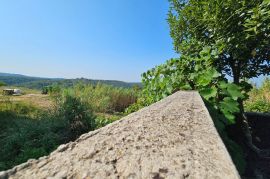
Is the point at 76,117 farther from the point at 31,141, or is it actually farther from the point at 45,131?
the point at 31,141

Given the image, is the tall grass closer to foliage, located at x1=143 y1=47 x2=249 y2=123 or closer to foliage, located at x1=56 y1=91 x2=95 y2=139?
foliage, located at x1=56 y1=91 x2=95 y2=139

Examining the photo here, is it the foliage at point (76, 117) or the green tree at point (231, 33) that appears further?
the foliage at point (76, 117)

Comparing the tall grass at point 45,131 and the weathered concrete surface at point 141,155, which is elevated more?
the weathered concrete surface at point 141,155

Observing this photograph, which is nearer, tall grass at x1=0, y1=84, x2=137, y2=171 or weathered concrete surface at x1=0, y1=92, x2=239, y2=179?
weathered concrete surface at x1=0, y1=92, x2=239, y2=179

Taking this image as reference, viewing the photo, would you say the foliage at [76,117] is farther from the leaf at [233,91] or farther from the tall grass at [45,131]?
the leaf at [233,91]

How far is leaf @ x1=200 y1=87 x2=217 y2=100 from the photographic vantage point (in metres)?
3.25

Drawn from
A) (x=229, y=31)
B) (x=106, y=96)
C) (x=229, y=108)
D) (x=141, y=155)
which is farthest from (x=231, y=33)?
(x=106, y=96)

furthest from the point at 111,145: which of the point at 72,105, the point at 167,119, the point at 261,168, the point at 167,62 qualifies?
the point at 72,105

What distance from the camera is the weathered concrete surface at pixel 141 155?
1.07 m

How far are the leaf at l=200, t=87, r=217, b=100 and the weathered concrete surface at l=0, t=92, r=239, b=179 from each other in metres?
1.54

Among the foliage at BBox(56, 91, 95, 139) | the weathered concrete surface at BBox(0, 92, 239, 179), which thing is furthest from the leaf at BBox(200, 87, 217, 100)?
the foliage at BBox(56, 91, 95, 139)

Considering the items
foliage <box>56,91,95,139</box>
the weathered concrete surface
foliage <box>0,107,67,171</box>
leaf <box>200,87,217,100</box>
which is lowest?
foliage <box>0,107,67,171</box>

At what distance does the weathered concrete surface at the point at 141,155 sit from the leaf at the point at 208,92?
1.54 meters

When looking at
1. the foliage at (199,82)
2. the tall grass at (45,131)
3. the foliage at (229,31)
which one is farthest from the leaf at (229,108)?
the tall grass at (45,131)
